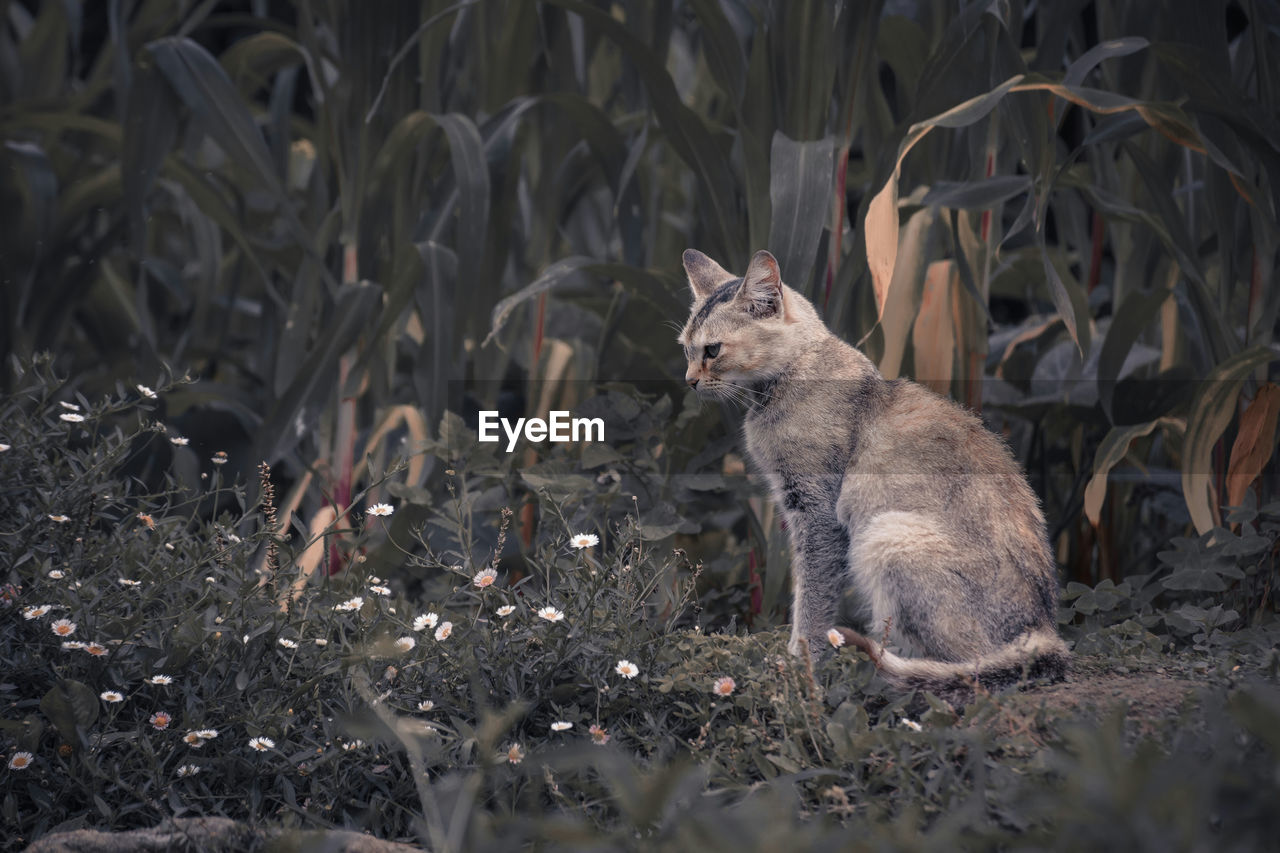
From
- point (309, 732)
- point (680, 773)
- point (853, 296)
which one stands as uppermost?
point (853, 296)

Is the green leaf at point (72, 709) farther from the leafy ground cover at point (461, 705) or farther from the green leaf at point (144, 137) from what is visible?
the green leaf at point (144, 137)

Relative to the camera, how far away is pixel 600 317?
129 inches

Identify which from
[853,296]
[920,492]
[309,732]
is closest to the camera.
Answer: [309,732]

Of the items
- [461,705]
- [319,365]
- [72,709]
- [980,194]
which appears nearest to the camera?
[72,709]

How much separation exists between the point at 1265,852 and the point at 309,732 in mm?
1354

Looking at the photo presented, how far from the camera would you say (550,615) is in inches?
69.5

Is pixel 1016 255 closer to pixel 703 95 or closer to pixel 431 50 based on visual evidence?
pixel 703 95

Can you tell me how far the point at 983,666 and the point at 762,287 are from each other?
836 mm

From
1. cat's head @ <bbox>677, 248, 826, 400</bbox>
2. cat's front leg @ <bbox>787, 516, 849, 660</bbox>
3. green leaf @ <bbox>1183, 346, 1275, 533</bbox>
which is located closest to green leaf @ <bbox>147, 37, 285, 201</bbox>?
cat's head @ <bbox>677, 248, 826, 400</bbox>

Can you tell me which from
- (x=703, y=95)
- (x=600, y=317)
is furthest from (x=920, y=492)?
(x=703, y=95)

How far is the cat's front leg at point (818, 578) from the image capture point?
2.02 metres

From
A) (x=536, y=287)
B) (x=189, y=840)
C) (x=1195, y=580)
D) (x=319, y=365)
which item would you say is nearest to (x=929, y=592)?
(x=1195, y=580)

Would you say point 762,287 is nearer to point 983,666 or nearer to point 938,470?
point 938,470

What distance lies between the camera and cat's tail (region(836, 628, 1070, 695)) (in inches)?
67.2
